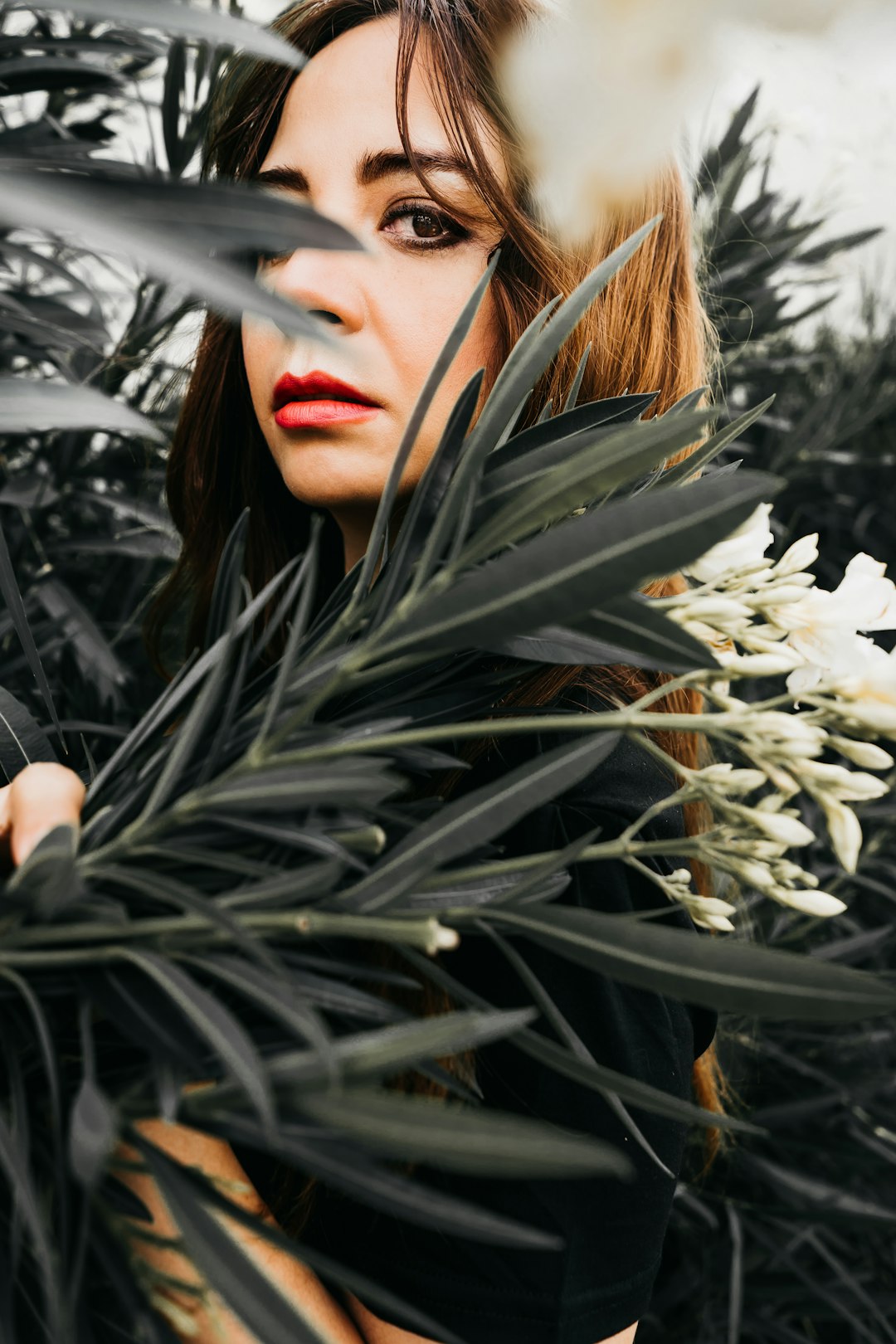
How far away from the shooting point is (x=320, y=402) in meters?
0.71

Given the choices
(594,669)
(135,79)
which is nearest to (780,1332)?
(594,669)

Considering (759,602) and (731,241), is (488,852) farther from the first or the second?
(731,241)

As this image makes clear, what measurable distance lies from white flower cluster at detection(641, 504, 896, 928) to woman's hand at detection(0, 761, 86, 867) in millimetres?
248

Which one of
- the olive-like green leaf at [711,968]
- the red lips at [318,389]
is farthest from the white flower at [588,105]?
the olive-like green leaf at [711,968]

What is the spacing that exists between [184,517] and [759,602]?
Result: 840 mm

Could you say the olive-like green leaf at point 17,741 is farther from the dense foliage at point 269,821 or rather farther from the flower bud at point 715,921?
the flower bud at point 715,921

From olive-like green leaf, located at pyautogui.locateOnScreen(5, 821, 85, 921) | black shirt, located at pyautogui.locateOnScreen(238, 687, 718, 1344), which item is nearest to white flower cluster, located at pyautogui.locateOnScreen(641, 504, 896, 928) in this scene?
black shirt, located at pyautogui.locateOnScreen(238, 687, 718, 1344)

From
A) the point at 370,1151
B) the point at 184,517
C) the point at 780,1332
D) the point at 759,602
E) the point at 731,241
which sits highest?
the point at 731,241

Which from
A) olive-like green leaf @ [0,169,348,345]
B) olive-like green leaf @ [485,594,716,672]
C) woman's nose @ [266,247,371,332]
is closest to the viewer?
olive-like green leaf @ [0,169,348,345]

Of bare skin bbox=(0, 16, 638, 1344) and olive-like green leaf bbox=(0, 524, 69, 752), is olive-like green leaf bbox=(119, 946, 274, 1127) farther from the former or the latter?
bare skin bbox=(0, 16, 638, 1344)

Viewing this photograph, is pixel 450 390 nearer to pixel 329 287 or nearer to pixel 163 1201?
pixel 329 287

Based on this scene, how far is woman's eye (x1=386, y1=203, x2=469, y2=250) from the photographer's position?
27.5 inches

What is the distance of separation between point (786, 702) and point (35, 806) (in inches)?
11.6

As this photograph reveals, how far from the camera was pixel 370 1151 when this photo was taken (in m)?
0.31
